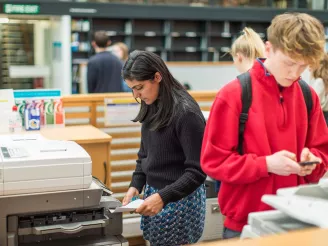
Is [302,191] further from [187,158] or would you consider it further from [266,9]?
[266,9]

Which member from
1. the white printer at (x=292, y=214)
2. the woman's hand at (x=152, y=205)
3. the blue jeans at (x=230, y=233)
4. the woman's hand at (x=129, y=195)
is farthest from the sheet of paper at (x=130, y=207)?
the white printer at (x=292, y=214)

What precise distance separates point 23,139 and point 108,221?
2.35 ft

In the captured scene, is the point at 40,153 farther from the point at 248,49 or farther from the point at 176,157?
the point at 248,49

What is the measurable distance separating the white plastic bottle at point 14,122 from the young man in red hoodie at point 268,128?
204cm

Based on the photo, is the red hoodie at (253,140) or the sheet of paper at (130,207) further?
the sheet of paper at (130,207)

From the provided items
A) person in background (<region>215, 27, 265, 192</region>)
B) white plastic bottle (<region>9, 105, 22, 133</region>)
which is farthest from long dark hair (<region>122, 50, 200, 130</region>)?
white plastic bottle (<region>9, 105, 22, 133</region>)

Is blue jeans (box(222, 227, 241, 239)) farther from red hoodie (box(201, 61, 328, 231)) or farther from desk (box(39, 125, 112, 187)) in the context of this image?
desk (box(39, 125, 112, 187))

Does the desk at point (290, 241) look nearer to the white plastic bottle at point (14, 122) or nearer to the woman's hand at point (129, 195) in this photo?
the woman's hand at point (129, 195)

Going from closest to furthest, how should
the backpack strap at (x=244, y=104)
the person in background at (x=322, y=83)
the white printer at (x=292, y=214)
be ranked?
1. the white printer at (x=292, y=214)
2. the backpack strap at (x=244, y=104)
3. the person in background at (x=322, y=83)

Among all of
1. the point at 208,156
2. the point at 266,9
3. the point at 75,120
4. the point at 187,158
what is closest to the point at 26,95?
the point at 75,120

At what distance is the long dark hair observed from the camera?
2334mm

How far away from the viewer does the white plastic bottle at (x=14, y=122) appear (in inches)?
140

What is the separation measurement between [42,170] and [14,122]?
135 cm

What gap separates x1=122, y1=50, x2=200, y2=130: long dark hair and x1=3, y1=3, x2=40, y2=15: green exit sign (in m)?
7.98
